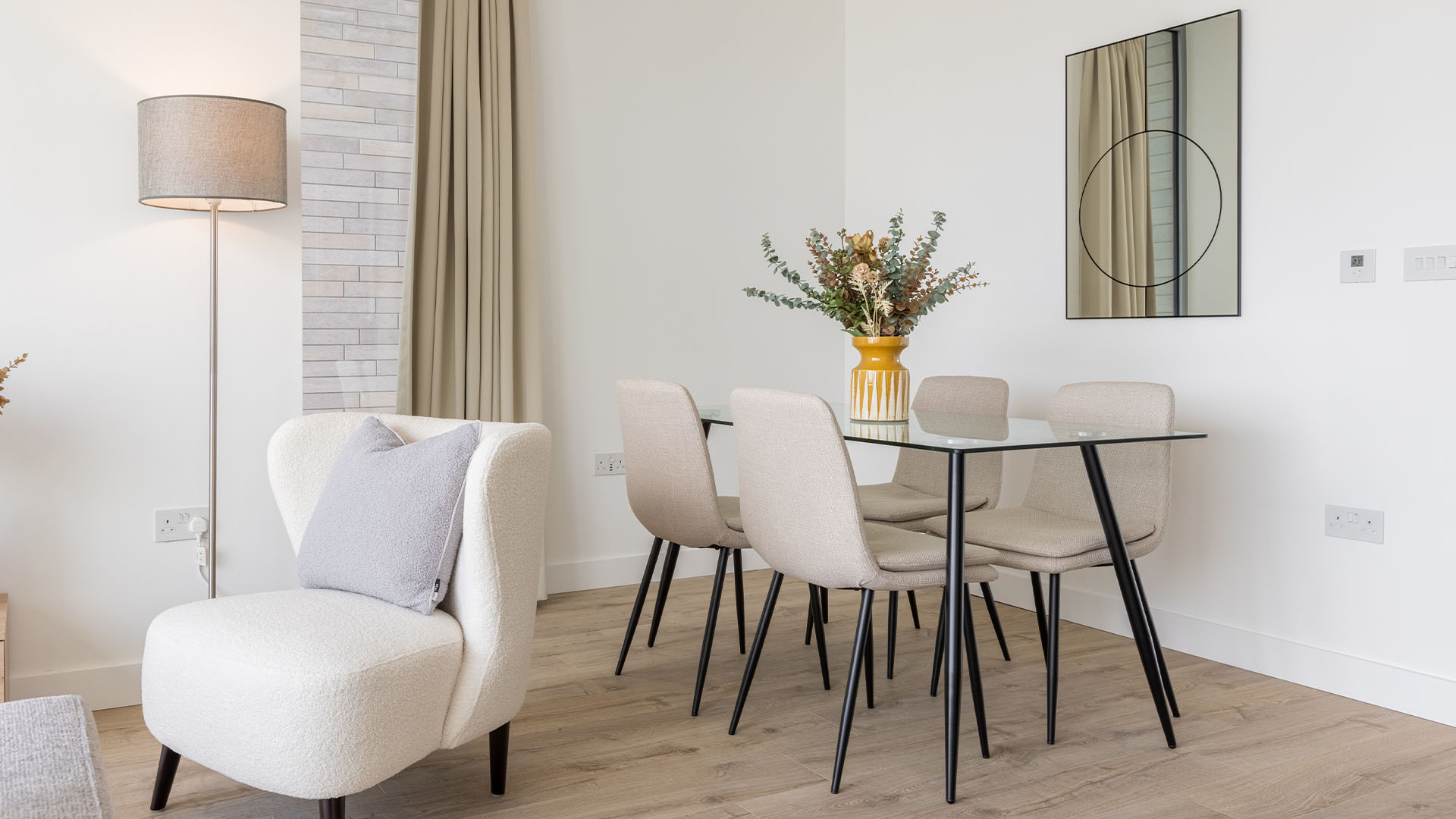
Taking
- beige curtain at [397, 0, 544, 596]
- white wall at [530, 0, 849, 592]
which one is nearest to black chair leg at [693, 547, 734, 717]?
beige curtain at [397, 0, 544, 596]

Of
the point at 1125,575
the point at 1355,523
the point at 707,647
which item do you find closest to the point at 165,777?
the point at 707,647

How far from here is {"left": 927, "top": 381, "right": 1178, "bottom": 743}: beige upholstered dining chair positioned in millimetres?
2719

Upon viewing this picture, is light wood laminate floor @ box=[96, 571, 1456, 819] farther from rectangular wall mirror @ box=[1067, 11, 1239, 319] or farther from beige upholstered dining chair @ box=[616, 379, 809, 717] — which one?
rectangular wall mirror @ box=[1067, 11, 1239, 319]

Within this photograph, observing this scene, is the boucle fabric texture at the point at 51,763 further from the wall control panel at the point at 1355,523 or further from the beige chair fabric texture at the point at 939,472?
the wall control panel at the point at 1355,523

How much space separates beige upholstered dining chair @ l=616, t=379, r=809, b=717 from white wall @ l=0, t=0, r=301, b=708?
127 cm

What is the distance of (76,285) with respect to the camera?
314 cm

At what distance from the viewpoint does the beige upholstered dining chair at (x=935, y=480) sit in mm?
3352

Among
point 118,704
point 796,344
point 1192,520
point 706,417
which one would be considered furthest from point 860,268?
point 118,704

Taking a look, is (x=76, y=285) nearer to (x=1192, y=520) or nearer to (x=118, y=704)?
(x=118, y=704)

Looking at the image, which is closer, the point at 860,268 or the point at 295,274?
the point at 860,268

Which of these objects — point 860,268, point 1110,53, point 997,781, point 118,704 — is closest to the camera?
point 997,781

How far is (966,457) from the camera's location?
143 inches

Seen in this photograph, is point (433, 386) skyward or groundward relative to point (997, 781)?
skyward

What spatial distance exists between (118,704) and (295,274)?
1396 millimetres
